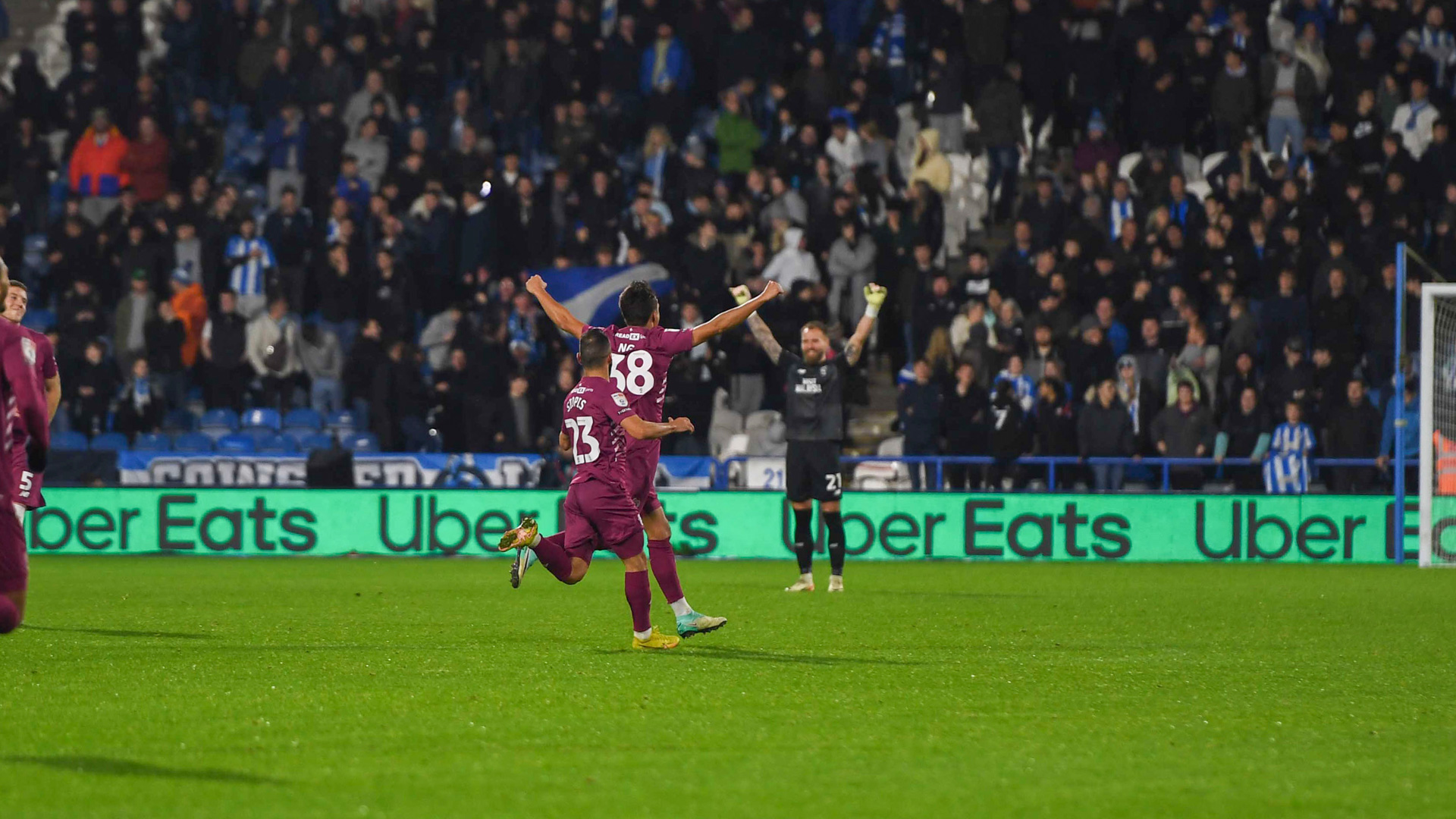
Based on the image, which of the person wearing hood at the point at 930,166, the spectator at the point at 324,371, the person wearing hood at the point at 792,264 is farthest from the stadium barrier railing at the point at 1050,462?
the spectator at the point at 324,371

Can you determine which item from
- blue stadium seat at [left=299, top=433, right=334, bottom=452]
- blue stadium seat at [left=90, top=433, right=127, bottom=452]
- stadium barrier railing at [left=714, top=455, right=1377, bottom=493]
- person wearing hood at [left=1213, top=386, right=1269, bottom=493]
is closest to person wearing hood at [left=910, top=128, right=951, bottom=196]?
stadium barrier railing at [left=714, top=455, right=1377, bottom=493]

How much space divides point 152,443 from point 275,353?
6.49 ft

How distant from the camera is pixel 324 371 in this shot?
2466 cm

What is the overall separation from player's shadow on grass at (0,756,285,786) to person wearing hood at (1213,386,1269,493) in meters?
17.1

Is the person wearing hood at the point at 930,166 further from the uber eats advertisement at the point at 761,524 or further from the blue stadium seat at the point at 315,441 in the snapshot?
the blue stadium seat at the point at 315,441

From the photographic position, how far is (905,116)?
26.1m

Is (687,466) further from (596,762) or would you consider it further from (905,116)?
(596,762)

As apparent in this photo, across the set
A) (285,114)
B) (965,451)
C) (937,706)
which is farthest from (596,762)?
(285,114)

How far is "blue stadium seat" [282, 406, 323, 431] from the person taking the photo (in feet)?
79.4

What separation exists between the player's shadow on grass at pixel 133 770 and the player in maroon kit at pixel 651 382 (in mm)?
4504

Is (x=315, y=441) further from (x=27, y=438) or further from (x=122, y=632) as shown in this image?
(x=27, y=438)

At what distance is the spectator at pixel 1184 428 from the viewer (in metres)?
21.7

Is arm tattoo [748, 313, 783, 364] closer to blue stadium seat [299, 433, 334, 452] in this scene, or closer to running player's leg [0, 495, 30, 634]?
running player's leg [0, 495, 30, 634]

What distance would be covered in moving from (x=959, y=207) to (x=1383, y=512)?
717 cm
